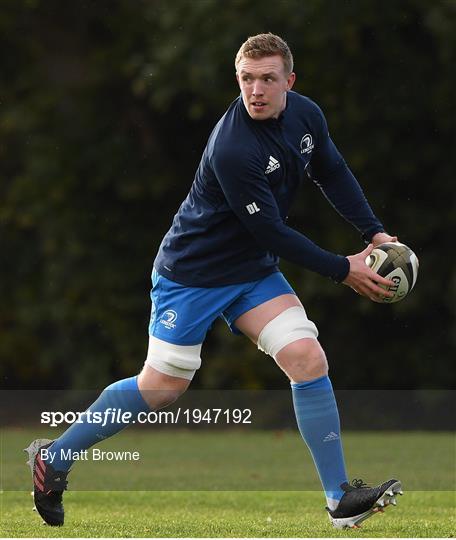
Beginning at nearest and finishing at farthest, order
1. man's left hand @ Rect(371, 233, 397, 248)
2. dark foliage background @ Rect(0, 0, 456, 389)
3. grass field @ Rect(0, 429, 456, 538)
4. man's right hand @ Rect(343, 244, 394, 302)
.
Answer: man's right hand @ Rect(343, 244, 394, 302) → grass field @ Rect(0, 429, 456, 538) → man's left hand @ Rect(371, 233, 397, 248) → dark foliage background @ Rect(0, 0, 456, 389)

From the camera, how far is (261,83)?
542 centimetres

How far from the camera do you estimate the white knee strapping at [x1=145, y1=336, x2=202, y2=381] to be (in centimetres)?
567

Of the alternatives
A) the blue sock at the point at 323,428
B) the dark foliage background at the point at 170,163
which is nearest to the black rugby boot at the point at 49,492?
the blue sock at the point at 323,428

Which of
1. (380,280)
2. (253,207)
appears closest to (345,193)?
(380,280)

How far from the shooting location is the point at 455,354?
13.7 metres

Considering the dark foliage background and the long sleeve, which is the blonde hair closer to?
the long sleeve

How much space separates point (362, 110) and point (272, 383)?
325 centimetres

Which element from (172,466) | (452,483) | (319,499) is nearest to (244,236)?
(319,499)

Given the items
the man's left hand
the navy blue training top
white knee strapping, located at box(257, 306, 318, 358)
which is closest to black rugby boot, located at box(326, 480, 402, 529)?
white knee strapping, located at box(257, 306, 318, 358)

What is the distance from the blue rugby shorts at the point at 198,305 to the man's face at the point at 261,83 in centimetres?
78

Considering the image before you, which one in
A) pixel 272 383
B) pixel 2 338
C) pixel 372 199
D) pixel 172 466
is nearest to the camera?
pixel 172 466

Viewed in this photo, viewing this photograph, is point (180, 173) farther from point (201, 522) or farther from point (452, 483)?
point (201, 522)

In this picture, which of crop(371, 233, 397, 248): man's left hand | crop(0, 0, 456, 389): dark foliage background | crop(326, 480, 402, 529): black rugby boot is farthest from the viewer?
crop(0, 0, 456, 389): dark foliage background

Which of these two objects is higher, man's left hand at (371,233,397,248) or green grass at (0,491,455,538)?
man's left hand at (371,233,397,248)
